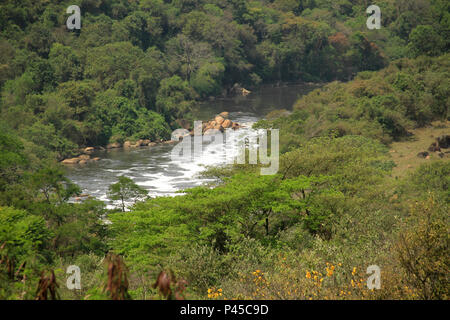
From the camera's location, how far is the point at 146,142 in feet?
194

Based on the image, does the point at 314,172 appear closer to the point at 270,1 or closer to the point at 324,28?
the point at 324,28

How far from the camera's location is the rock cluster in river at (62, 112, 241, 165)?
51.6 m

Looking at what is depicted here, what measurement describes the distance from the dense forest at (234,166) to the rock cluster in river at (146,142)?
3.65ft

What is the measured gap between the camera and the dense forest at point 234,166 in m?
14.1

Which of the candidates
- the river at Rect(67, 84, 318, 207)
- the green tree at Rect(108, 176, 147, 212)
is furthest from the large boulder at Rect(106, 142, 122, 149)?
the green tree at Rect(108, 176, 147, 212)

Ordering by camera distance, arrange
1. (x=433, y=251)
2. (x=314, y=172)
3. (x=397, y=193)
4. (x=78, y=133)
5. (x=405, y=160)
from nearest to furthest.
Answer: (x=433, y=251), (x=314, y=172), (x=397, y=193), (x=405, y=160), (x=78, y=133)

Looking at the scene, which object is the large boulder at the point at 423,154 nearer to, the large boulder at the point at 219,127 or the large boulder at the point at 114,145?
the large boulder at the point at 219,127

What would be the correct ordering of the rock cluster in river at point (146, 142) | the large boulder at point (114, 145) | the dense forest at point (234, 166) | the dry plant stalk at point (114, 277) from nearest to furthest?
the dry plant stalk at point (114, 277), the dense forest at point (234, 166), the rock cluster in river at point (146, 142), the large boulder at point (114, 145)

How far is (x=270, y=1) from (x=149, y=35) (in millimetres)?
42083

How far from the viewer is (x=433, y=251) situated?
40.3 ft

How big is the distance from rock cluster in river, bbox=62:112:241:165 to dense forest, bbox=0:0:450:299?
1113 mm

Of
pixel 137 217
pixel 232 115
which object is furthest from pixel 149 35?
pixel 137 217

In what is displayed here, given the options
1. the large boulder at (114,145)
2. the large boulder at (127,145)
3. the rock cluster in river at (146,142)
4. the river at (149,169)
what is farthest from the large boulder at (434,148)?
the large boulder at (114,145)
